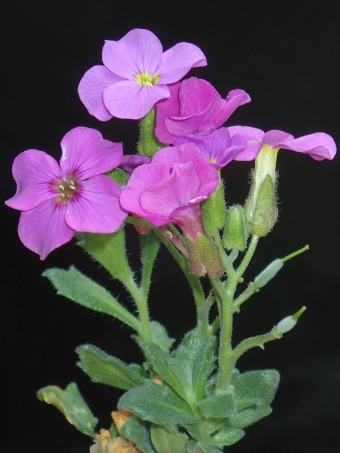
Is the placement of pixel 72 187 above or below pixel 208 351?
above

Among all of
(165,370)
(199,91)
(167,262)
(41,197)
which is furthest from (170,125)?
(167,262)

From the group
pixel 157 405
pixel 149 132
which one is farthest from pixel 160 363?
pixel 149 132

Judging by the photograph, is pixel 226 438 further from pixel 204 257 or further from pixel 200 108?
pixel 200 108

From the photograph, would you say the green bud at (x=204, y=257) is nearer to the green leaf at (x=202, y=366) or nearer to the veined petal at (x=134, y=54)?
the green leaf at (x=202, y=366)

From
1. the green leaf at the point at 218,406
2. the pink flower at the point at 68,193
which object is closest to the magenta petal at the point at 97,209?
the pink flower at the point at 68,193

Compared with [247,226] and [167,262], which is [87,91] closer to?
[247,226]

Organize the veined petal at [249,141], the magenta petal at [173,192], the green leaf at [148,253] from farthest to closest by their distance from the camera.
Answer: the green leaf at [148,253]
the veined petal at [249,141]
the magenta petal at [173,192]

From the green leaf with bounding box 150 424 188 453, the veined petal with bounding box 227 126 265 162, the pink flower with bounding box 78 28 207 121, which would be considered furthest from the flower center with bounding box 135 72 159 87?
the green leaf with bounding box 150 424 188 453
